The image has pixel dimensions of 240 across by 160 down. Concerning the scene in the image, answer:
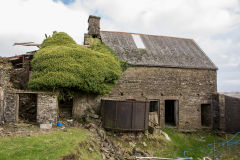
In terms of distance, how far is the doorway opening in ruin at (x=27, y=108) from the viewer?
11.1 meters

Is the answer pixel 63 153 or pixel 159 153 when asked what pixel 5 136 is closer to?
pixel 63 153

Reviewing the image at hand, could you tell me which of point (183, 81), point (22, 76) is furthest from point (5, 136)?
point (183, 81)

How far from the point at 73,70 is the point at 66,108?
269 cm

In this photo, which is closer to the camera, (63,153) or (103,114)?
(63,153)

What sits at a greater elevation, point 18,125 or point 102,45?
point 102,45

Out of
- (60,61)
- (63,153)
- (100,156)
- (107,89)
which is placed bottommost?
(100,156)

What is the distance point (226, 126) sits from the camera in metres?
15.3

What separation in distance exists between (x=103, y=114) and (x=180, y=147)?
5312 mm

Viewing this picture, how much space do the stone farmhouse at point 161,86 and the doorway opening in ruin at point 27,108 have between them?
0.17ft

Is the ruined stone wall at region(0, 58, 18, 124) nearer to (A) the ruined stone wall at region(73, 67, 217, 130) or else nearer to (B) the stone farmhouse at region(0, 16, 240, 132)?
(B) the stone farmhouse at region(0, 16, 240, 132)

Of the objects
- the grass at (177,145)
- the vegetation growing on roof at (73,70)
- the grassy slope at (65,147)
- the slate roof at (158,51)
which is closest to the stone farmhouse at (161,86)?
the slate roof at (158,51)

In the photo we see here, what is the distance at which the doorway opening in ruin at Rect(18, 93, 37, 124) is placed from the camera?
438 inches

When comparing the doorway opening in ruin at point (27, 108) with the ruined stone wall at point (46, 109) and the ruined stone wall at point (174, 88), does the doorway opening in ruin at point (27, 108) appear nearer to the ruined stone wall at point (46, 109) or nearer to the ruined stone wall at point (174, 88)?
the ruined stone wall at point (46, 109)

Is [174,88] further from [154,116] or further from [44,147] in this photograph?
[44,147]
